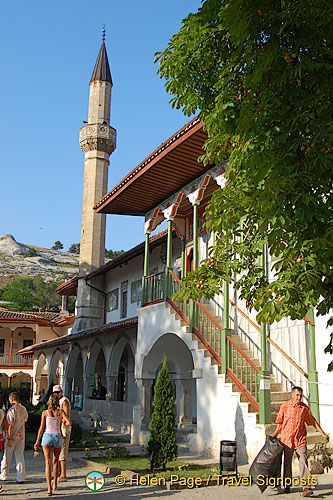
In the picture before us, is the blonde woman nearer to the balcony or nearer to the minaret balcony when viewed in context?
the minaret balcony

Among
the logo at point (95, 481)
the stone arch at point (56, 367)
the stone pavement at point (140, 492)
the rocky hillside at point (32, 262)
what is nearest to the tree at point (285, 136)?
the stone pavement at point (140, 492)

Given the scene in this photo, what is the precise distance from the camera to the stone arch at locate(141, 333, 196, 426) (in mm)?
12672

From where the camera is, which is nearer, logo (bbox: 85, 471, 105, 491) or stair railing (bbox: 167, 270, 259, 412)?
logo (bbox: 85, 471, 105, 491)

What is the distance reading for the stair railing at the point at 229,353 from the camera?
8.92 meters

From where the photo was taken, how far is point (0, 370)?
112 feet

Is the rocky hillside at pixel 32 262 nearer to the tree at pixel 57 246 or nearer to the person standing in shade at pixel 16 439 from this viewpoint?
the tree at pixel 57 246

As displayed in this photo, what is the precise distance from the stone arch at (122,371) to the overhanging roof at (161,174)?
5.11 metres

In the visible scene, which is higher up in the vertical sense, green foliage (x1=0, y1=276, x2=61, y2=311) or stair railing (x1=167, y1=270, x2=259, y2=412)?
green foliage (x1=0, y1=276, x2=61, y2=311)

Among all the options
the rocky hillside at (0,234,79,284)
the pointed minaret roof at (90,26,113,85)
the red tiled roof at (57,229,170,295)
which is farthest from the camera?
the rocky hillside at (0,234,79,284)

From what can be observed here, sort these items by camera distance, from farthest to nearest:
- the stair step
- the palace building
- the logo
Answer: the stair step
the palace building
the logo

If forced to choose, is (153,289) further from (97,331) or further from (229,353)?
(97,331)

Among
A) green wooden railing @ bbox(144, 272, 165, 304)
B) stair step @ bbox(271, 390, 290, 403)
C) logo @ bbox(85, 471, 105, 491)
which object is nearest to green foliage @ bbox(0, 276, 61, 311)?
green wooden railing @ bbox(144, 272, 165, 304)

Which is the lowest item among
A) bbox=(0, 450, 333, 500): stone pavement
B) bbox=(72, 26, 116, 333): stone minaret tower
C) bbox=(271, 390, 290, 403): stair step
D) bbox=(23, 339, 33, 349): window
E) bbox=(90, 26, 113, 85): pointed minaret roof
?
bbox=(0, 450, 333, 500): stone pavement

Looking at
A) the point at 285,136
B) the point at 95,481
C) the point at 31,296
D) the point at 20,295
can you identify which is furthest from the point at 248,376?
the point at 31,296
